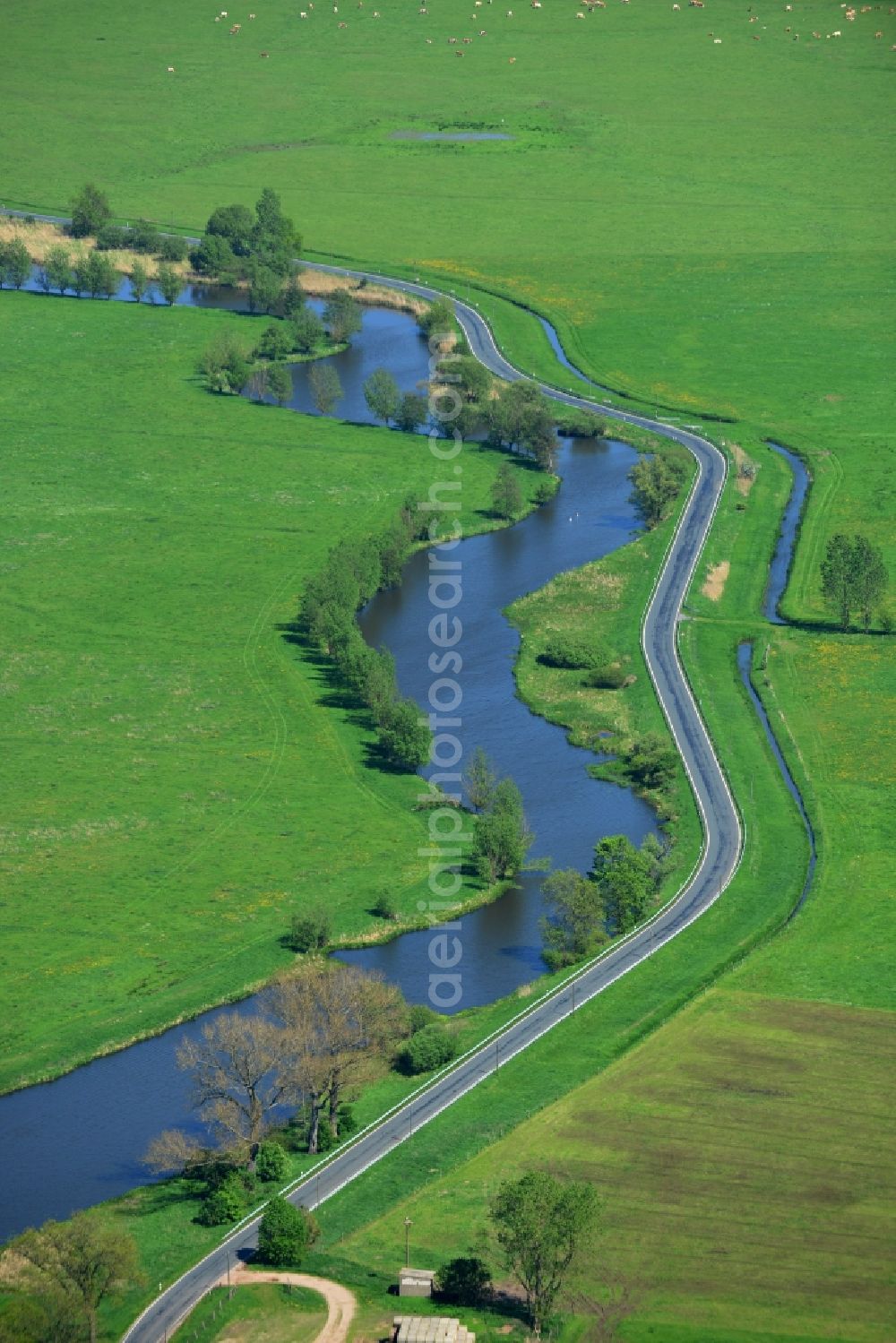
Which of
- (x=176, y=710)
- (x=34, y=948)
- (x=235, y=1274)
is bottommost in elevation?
(x=235, y=1274)

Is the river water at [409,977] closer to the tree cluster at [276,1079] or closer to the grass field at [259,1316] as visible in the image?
the tree cluster at [276,1079]

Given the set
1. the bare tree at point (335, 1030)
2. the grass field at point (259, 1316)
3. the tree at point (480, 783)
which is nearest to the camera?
the grass field at point (259, 1316)

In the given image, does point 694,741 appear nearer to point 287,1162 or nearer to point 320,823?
point 320,823

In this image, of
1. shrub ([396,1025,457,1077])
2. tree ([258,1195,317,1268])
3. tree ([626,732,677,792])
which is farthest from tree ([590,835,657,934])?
tree ([258,1195,317,1268])

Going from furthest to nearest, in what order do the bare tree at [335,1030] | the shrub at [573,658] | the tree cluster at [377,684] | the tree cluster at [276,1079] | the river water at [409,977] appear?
the shrub at [573,658] → the tree cluster at [377,684] → the bare tree at [335,1030] → the river water at [409,977] → the tree cluster at [276,1079]

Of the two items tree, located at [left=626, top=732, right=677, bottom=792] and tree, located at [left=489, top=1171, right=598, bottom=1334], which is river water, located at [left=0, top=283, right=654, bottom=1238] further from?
tree, located at [left=489, top=1171, right=598, bottom=1334]

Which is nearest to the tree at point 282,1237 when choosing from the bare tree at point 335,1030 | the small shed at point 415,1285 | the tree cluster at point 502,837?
the small shed at point 415,1285

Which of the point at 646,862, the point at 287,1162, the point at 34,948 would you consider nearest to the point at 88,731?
the point at 34,948
